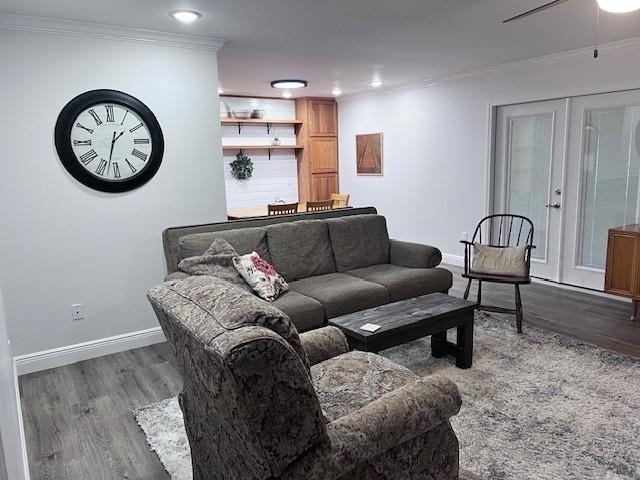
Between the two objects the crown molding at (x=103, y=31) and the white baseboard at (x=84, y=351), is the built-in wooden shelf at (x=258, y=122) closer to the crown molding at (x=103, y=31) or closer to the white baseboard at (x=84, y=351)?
the crown molding at (x=103, y=31)

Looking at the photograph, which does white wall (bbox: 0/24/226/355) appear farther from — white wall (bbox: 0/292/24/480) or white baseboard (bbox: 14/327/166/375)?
white wall (bbox: 0/292/24/480)

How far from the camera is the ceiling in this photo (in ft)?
9.83

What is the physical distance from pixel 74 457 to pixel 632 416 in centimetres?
294

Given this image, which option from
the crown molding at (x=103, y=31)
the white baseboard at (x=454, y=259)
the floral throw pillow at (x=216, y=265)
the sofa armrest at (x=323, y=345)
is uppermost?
the crown molding at (x=103, y=31)

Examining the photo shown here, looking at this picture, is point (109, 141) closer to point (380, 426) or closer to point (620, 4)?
point (380, 426)

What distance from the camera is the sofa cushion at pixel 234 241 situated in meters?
3.39

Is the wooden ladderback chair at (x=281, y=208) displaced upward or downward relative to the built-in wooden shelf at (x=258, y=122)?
downward

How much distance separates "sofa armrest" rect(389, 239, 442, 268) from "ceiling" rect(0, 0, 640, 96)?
1803 millimetres

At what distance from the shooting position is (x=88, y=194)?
3.42 m

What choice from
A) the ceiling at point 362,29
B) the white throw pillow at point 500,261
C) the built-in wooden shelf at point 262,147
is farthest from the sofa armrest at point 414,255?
the built-in wooden shelf at point 262,147

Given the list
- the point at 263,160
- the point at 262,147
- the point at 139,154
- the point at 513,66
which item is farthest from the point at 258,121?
the point at 139,154

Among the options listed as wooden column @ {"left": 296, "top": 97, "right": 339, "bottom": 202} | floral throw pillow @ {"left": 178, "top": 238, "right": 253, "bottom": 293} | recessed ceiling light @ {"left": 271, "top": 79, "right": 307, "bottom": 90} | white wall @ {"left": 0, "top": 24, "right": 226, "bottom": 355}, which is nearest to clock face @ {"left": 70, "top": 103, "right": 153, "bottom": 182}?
white wall @ {"left": 0, "top": 24, "right": 226, "bottom": 355}

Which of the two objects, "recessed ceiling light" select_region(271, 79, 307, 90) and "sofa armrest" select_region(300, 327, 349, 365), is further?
"recessed ceiling light" select_region(271, 79, 307, 90)

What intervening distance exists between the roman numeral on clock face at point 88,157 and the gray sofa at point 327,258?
75cm
